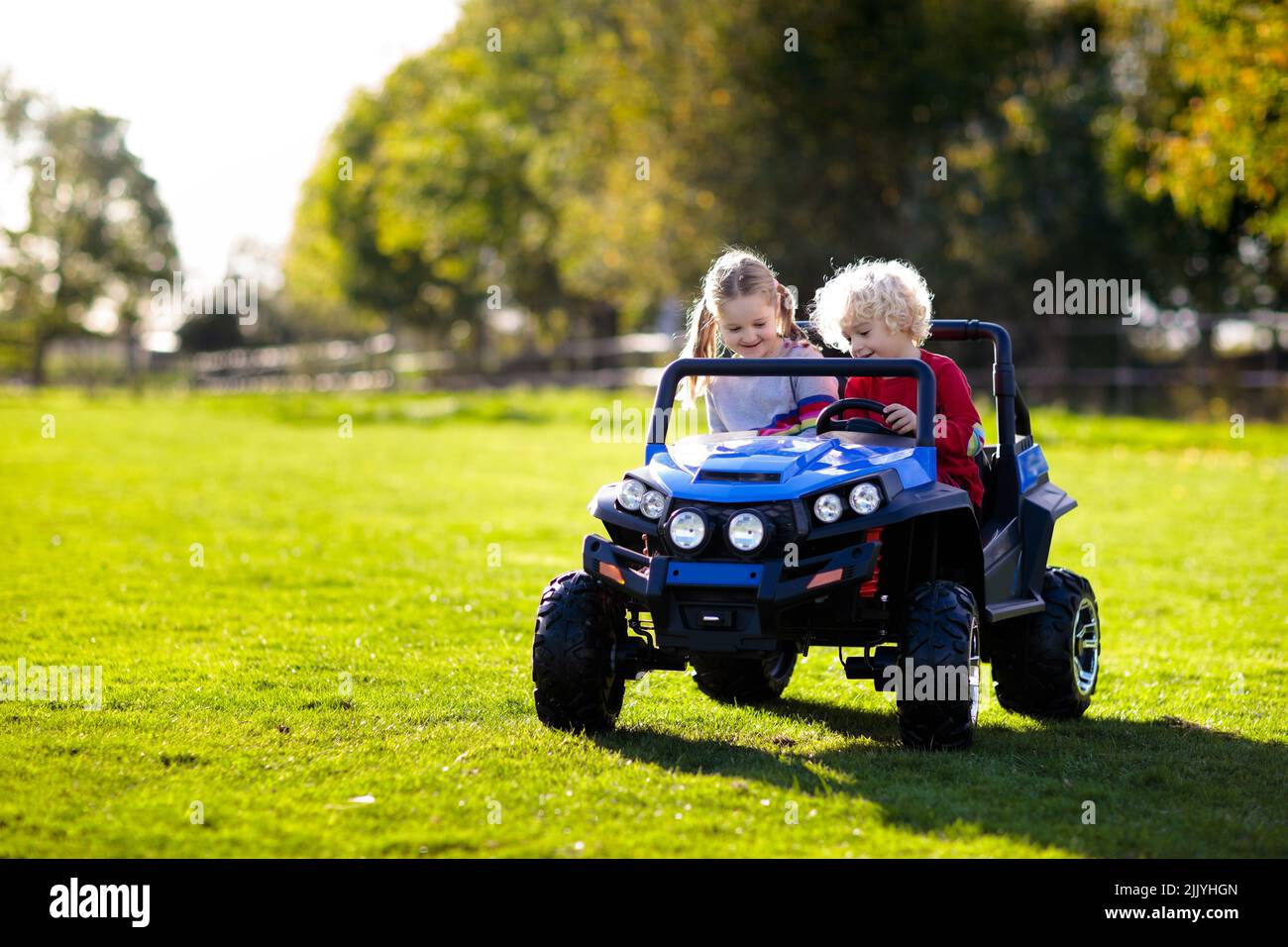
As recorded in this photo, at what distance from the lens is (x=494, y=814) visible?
507 cm

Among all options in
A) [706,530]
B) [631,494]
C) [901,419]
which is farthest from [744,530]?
[901,419]

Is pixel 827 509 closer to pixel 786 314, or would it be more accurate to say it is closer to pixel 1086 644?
pixel 786 314

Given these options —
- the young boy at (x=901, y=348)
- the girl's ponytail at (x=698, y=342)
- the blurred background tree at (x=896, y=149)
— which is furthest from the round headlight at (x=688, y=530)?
the blurred background tree at (x=896, y=149)

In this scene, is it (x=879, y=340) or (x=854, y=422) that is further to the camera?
(x=879, y=340)

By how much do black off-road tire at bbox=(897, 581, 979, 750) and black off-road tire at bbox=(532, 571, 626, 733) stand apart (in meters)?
1.10

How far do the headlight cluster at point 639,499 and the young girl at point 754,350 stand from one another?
2.47 ft

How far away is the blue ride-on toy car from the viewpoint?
5.66 metres

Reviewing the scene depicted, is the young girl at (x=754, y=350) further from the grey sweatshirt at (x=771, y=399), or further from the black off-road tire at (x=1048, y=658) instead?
the black off-road tire at (x=1048, y=658)

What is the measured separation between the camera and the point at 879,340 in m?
6.54

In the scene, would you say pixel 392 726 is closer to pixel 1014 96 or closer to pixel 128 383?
pixel 1014 96

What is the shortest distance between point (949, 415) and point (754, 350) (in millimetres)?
827

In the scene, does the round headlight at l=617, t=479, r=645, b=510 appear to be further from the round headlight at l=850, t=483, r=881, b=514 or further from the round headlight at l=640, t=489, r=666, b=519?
the round headlight at l=850, t=483, r=881, b=514

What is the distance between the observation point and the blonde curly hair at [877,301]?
6496mm
